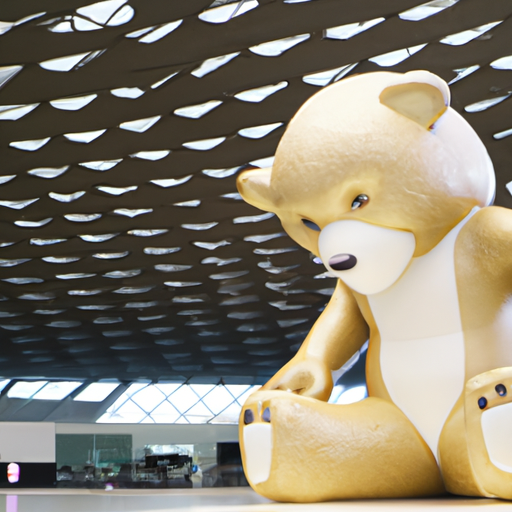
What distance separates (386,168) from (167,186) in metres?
10.2

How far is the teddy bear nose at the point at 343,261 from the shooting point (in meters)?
2.29

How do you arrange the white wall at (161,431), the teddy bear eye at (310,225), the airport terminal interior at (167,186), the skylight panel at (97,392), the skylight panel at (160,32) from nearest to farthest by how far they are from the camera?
the teddy bear eye at (310,225), the airport terminal interior at (167,186), the skylight panel at (160,32), the white wall at (161,431), the skylight panel at (97,392)

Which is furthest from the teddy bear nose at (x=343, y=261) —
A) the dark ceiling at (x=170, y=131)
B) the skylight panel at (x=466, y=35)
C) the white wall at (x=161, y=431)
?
the white wall at (x=161, y=431)

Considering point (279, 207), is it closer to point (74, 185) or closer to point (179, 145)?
point (179, 145)

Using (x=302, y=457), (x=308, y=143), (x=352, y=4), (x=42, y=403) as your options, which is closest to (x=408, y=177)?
(x=308, y=143)

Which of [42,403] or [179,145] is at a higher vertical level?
[179,145]

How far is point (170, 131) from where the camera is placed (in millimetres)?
10141

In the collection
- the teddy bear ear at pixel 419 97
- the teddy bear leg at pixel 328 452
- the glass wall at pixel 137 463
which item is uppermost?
the teddy bear ear at pixel 419 97

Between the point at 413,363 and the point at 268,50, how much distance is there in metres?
6.56

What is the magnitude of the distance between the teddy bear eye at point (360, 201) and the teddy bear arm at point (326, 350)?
0.72 metres

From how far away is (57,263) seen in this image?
16078 millimetres

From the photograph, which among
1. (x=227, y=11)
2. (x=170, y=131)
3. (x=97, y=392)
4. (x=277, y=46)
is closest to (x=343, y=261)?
(x=227, y=11)

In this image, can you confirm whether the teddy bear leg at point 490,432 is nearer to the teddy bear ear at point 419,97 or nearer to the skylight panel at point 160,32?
the teddy bear ear at point 419,97

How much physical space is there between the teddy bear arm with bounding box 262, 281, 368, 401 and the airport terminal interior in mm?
160
